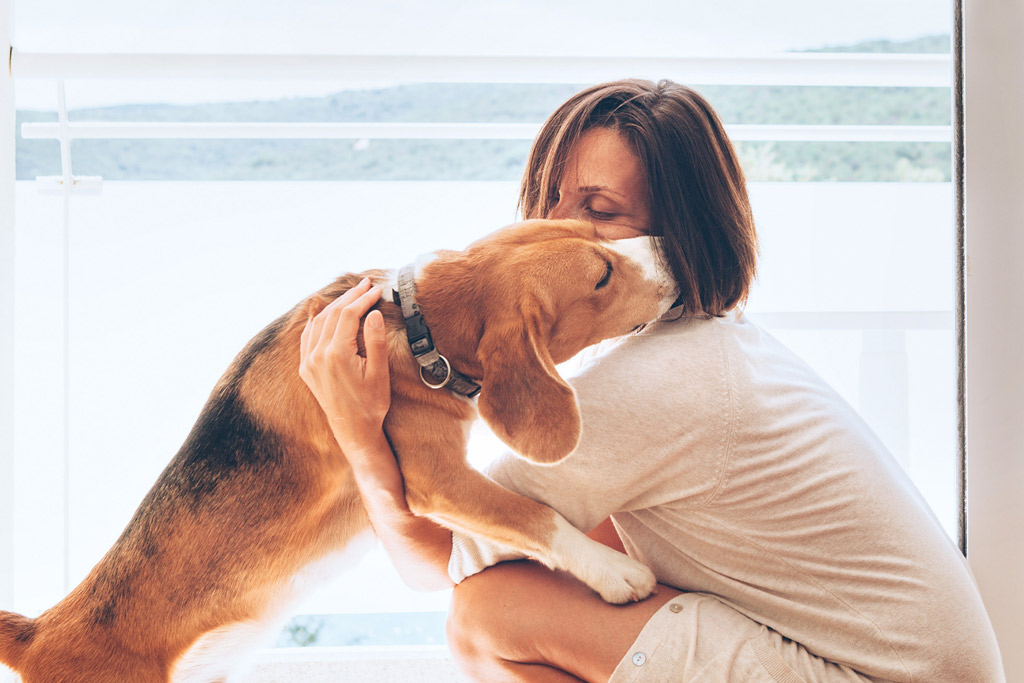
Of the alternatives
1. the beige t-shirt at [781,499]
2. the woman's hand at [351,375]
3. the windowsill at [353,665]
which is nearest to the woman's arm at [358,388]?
→ the woman's hand at [351,375]

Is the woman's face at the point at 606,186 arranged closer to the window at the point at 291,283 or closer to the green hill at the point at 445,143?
the window at the point at 291,283

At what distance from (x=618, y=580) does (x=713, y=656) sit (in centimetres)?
19

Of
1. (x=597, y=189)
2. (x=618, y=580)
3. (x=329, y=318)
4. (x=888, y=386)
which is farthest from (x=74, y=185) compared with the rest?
(x=888, y=386)

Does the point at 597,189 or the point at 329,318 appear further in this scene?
the point at 597,189

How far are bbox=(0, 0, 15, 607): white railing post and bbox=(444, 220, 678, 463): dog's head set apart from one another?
128cm

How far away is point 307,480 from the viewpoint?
56.6 inches

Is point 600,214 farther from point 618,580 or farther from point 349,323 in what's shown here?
point 618,580

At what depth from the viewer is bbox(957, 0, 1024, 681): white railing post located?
6.04ft

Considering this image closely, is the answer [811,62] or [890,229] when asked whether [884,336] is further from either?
[811,62]

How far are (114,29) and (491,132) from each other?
223 cm

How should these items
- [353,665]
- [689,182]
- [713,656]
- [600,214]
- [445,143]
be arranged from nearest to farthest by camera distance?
[713,656] → [689,182] → [600,214] → [353,665] → [445,143]

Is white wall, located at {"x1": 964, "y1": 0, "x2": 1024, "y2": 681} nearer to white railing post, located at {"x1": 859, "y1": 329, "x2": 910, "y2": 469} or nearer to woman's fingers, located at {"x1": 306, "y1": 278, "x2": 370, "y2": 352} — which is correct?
white railing post, located at {"x1": 859, "y1": 329, "x2": 910, "y2": 469}

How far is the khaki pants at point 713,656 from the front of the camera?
1.23 meters

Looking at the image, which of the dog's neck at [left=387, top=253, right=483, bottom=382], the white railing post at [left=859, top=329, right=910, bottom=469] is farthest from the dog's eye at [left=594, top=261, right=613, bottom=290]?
the white railing post at [left=859, top=329, right=910, bottom=469]
